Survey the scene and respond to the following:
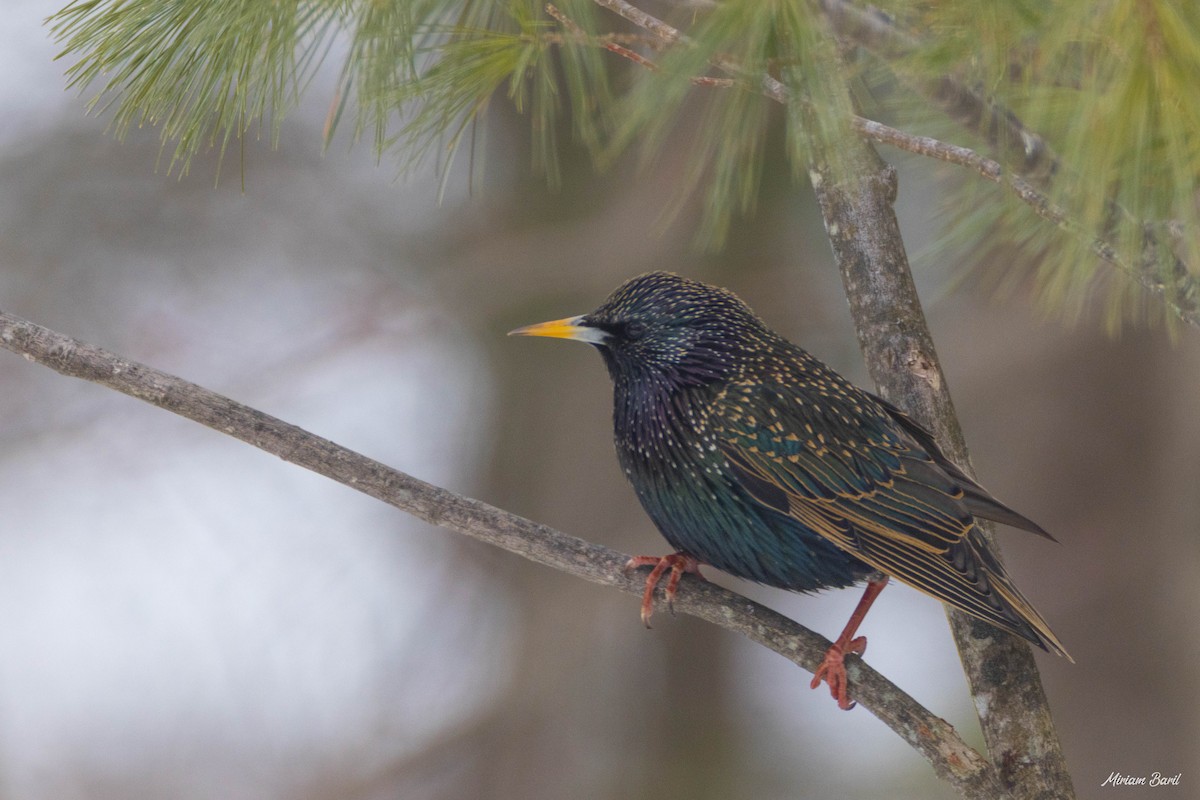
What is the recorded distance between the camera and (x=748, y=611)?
2178 millimetres

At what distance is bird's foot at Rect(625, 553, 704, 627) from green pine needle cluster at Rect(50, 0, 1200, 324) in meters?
0.75

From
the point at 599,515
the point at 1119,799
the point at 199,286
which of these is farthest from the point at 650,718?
the point at 199,286

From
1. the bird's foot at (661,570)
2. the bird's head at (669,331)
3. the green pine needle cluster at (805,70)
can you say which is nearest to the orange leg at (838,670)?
the bird's foot at (661,570)

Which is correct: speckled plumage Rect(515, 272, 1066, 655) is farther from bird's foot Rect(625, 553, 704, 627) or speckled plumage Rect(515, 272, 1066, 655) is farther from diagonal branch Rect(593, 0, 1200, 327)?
diagonal branch Rect(593, 0, 1200, 327)

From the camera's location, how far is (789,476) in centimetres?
245

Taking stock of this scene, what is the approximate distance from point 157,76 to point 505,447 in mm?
3216

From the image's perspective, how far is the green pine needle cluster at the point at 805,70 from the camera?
1293mm

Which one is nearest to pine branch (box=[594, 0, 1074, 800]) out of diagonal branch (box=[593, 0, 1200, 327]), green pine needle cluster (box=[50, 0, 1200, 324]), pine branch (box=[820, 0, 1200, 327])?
green pine needle cluster (box=[50, 0, 1200, 324])

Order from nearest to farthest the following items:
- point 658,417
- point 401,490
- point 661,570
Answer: point 401,490 < point 661,570 < point 658,417

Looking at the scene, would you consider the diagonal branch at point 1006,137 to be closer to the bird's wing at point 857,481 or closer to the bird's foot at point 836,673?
the bird's wing at point 857,481

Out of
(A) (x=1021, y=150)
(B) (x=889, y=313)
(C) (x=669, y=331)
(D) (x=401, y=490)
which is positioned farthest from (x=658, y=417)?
(A) (x=1021, y=150)

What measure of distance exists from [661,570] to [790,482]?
1.11ft

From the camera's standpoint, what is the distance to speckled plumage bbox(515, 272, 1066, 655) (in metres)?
2.39

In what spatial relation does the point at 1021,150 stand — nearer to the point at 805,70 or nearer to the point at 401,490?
the point at 805,70
